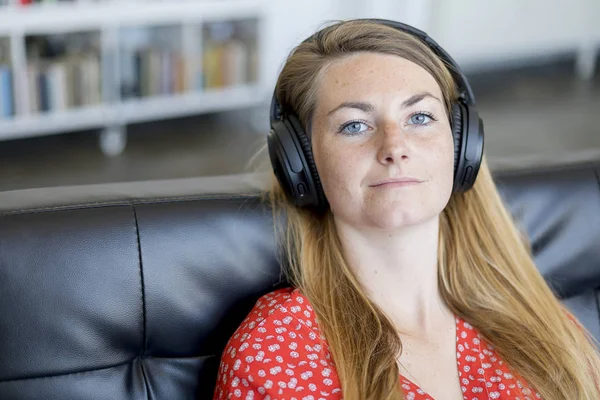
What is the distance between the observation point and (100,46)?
3742mm

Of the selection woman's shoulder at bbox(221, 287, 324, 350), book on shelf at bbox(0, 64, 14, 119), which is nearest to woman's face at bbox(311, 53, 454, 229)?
woman's shoulder at bbox(221, 287, 324, 350)

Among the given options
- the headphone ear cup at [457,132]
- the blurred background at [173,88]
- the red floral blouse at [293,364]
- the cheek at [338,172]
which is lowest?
the blurred background at [173,88]

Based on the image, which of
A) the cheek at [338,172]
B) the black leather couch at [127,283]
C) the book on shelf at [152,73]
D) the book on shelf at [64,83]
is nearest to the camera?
the black leather couch at [127,283]

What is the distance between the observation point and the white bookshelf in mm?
3514

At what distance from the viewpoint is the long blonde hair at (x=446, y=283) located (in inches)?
51.6

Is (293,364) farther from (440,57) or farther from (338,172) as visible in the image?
(440,57)

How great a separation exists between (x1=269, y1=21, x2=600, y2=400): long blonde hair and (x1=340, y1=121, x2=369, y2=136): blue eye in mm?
76

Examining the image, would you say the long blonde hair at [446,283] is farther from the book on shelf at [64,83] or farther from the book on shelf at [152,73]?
the book on shelf at [152,73]

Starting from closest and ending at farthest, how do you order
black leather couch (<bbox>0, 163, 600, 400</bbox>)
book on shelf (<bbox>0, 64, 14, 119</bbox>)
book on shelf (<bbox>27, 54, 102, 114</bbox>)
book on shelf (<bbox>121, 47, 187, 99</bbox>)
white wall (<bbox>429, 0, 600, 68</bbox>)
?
black leather couch (<bbox>0, 163, 600, 400</bbox>)
book on shelf (<bbox>0, 64, 14, 119</bbox>)
book on shelf (<bbox>27, 54, 102, 114</bbox>)
book on shelf (<bbox>121, 47, 187, 99</bbox>)
white wall (<bbox>429, 0, 600, 68</bbox>)

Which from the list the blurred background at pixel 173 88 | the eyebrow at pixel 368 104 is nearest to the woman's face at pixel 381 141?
the eyebrow at pixel 368 104

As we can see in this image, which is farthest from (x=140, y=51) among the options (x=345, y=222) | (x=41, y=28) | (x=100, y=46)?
(x=345, y=222)

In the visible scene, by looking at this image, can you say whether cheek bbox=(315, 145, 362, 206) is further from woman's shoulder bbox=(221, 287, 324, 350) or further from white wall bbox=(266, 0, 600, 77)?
white wall bbox=(266, 0, 600, 77)

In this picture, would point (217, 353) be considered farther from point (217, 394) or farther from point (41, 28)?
point (41, 28)

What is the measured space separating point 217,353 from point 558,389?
20.6 inches
